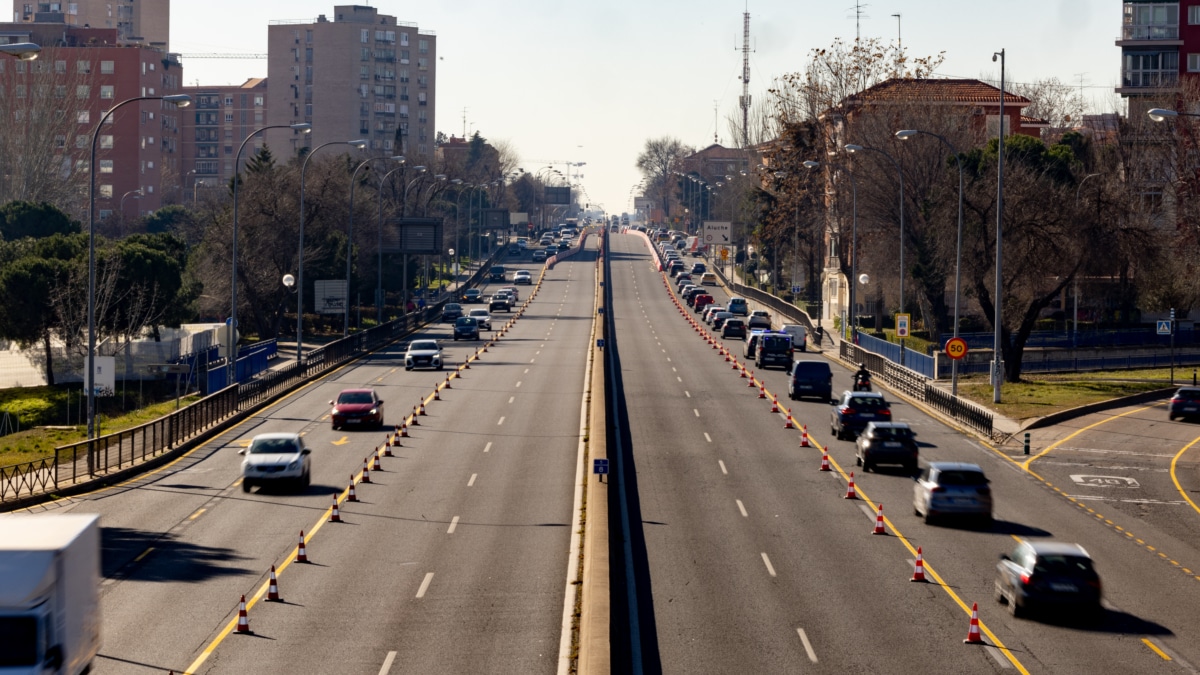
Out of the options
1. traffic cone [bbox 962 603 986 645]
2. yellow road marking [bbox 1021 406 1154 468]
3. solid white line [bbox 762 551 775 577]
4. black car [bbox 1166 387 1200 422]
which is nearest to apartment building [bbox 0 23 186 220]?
yellow road marking [bbox 1021 406 1154 468]

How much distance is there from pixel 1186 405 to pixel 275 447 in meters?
34.6

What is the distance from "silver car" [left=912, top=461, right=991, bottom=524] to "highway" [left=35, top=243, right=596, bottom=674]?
827 cm

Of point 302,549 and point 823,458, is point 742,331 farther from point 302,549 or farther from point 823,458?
point 302,549

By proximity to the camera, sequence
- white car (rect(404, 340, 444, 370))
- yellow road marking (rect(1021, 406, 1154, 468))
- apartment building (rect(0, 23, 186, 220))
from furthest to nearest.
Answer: apartment building (rect(0, 23, 186, 220)), white car (rect(404, 340, 444, 370)), yellow road marking (rect(1021, 406, 1154, 468))

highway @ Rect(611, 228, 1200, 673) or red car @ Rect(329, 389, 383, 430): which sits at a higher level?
red car @ Rect(329, 389, 383, 430)

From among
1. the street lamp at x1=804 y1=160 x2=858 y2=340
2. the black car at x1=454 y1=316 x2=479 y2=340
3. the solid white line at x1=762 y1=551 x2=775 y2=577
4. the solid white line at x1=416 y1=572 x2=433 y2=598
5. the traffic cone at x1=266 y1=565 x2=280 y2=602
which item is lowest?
the solid white line at x1=762 y1=551 x2=775 y2=577

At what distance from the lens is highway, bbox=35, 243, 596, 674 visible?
20.2 m

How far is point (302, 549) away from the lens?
26.3m

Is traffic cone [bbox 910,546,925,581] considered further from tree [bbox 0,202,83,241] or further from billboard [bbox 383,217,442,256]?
tree [bbox 0,202,83,241]

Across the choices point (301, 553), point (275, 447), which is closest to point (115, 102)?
point (275, 447)

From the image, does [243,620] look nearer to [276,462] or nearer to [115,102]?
[276,462]

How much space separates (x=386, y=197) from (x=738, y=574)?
106753 millimetres

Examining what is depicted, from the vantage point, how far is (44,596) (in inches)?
600

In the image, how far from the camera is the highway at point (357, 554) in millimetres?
20250
